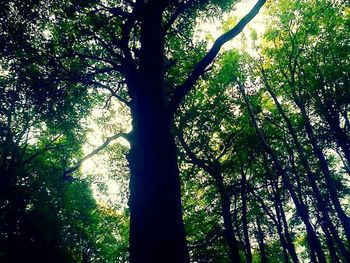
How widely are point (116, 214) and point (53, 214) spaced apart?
1885cm

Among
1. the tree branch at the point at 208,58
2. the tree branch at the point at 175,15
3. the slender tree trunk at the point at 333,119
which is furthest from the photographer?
the slender tree trunk at the point at 333,119

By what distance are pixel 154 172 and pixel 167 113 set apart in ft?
3.07

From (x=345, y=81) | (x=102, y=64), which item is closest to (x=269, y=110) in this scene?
(x=345, y=81)

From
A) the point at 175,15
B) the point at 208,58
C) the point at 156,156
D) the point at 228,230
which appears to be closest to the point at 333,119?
the point at 228,230

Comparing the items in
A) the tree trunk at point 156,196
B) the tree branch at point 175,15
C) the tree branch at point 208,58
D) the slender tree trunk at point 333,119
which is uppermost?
the slender tree trunk at point 333,119

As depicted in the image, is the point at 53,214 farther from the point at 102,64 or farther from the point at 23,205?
the point at 102,64

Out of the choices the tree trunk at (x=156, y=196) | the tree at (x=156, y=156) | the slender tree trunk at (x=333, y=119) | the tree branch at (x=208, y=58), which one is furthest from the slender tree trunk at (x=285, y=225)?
the tree branch at (x=208, y=58)

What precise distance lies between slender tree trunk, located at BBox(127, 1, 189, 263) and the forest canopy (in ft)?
0.06

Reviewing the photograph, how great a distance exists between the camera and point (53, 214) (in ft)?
87.1

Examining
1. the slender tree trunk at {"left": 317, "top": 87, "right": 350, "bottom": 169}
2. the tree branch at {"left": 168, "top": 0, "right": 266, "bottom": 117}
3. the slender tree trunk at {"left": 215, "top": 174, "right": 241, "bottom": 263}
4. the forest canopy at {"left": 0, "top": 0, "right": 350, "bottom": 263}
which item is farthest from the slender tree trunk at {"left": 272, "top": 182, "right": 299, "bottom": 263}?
the tree branch at {"left": 168, "top": 0, "right": 266, "bottom": 117}

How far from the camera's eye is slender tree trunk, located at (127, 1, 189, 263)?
3459mm

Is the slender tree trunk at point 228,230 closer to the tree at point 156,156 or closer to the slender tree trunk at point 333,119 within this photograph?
the slender tree trunk at point 333,119

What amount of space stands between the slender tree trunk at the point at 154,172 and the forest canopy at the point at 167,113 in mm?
18

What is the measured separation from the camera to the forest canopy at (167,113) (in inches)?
167
